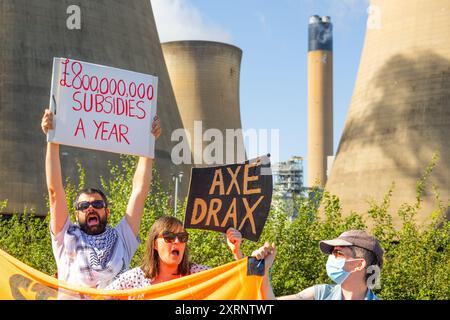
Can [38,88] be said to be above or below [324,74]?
below

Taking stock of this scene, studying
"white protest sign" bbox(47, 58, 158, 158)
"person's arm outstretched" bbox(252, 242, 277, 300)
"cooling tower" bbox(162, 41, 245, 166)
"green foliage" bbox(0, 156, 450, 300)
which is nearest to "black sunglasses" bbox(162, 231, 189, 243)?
"person's arm outstretched" bbox(252, 242, 277, 300)

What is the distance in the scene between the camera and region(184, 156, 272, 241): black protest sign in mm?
4531

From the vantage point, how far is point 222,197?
4598 millimetres

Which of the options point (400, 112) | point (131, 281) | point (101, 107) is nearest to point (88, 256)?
point (131, 281)

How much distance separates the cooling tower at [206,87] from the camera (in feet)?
107

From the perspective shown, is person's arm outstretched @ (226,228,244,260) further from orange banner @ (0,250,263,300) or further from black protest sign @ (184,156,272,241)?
orange banner @ (0,250,263,300)

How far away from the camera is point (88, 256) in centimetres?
450

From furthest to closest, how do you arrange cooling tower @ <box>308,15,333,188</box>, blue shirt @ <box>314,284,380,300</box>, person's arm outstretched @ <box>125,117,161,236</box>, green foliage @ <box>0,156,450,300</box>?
1. cooling tower @ <box>308,15,333,188</box>
2. green foliage @ <box>0,156,450,300</box>
3. person's arm outstretched @ <box>125,117,161,236</box>
4. blue shirt @ <box>314,284,380,300</box>

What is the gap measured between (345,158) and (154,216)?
28.4ft

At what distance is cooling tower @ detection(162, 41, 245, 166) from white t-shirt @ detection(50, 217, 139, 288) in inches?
1077

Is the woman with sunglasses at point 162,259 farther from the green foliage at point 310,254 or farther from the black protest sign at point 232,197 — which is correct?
the green foliage at point 310,254

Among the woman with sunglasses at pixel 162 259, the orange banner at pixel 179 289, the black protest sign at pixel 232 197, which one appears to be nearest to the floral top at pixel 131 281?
the woman with sunglasses at pixel 162 259
